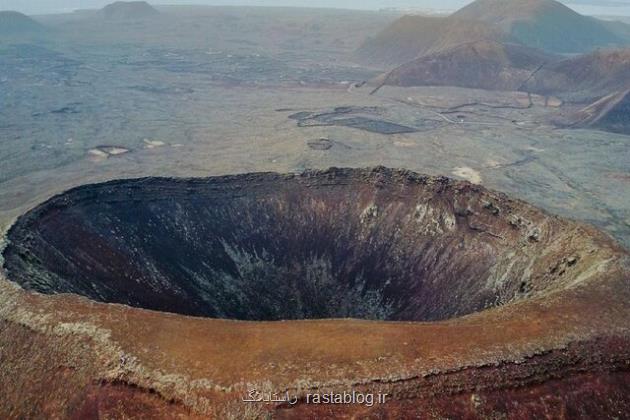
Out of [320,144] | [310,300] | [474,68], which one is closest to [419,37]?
[474,68]

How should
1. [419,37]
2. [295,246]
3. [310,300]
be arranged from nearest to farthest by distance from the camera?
1. [310,300]
2. [295,246]
3. [419,37]

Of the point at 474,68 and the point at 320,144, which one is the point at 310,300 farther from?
the point at 474,68

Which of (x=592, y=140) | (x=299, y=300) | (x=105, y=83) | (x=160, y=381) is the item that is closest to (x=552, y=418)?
(x=160, y=381)

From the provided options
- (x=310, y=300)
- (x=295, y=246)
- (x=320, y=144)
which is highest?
(x=295, y=246)

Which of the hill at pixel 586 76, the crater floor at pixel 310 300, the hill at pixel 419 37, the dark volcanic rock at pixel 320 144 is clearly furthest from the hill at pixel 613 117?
the crater floor at pixel 310 300

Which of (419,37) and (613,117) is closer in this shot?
(613,117)

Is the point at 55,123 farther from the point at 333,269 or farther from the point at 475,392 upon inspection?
the point at 475,392

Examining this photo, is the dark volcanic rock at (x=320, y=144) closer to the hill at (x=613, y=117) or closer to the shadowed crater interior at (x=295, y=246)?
the shadowed crater interior at (x=295, y=246)
